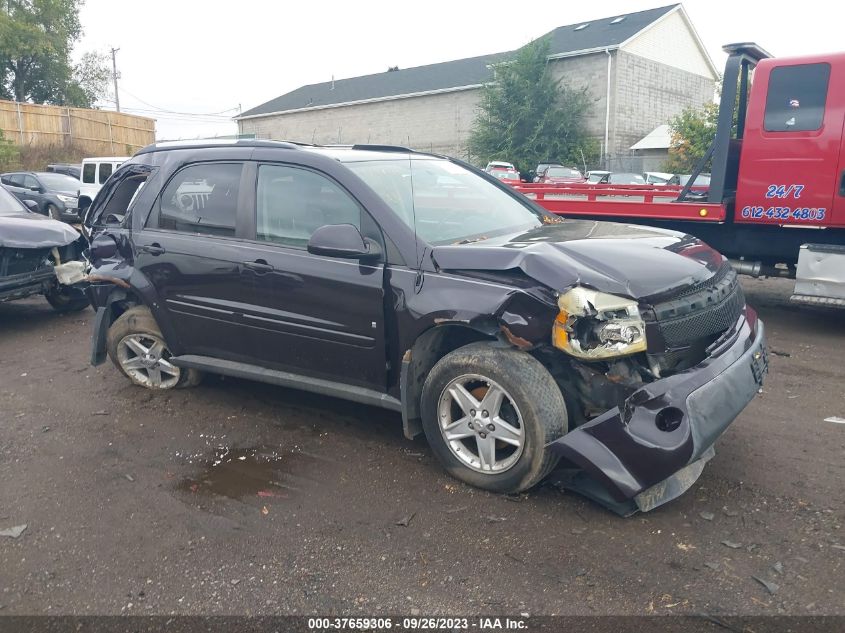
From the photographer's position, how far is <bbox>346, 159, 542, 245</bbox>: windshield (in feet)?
13.4

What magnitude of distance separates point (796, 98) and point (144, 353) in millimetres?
6344

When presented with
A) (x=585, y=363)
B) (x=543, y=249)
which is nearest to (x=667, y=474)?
(x=585, y=363)

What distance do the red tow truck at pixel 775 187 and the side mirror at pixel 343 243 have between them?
14.7ft

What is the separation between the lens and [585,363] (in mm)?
3400

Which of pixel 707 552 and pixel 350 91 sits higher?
pixel 350 91

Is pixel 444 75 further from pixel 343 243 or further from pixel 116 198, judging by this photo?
pixel 343 243

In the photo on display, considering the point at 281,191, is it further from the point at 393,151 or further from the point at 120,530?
the point at 120,530

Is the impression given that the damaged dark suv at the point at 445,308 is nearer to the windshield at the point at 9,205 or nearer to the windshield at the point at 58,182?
the windshield at the point at 9,205

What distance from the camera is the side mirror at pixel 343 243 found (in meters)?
3.82

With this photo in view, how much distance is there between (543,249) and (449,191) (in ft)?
3.75

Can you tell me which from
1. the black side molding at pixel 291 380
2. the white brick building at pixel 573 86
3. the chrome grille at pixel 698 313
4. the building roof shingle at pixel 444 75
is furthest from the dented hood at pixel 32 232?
the building roof shingle at pixel 444 75

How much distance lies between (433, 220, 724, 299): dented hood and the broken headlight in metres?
0.07

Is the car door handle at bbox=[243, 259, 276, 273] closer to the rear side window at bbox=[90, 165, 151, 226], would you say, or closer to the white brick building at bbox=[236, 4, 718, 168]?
the rear side window at bbox=[90, 165, 151, 226]

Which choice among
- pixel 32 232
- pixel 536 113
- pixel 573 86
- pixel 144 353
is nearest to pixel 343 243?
pixel 144 353
